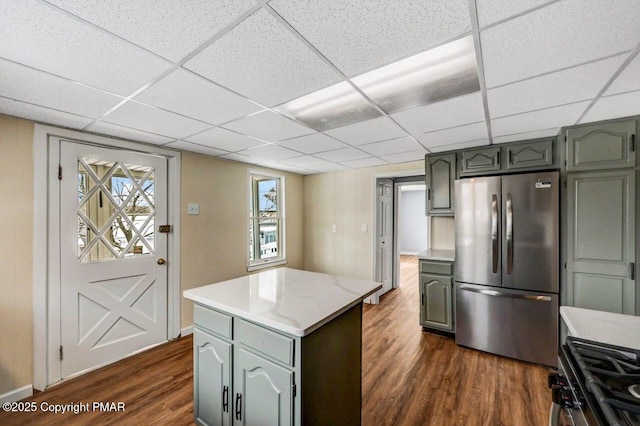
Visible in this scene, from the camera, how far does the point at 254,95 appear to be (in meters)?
1.76

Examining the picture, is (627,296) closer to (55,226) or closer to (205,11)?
(205,11)

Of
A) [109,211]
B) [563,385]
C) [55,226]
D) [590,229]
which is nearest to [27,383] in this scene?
[55,226]

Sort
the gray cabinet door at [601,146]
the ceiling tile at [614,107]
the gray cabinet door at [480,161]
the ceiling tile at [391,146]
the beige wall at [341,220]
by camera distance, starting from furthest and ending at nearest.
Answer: the beige wall at [341,220]
the gray cabinet door at [480,161]
the ceiling tile at [391,146]
the gray cabinet door at [601,146]
the ceiling tile at [614,107]

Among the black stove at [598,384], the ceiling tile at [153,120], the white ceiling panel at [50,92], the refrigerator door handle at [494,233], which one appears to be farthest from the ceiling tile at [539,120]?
the white ceiling panel at [50,92]

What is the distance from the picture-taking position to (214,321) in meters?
1.65

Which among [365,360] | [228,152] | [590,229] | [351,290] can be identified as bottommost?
[365,360]

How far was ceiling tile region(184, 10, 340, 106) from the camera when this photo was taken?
1172 millimetres

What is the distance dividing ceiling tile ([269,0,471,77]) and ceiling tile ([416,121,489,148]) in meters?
1.37

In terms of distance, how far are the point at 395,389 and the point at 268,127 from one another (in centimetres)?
249

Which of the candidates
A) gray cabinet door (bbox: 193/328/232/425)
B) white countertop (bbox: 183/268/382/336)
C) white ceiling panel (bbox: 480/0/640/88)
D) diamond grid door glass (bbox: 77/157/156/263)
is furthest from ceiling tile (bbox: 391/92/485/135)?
diamond grid door glass (bbox: 77/157/156/263)

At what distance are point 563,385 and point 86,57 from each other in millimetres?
2462

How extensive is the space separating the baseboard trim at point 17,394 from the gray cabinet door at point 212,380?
1518 mm

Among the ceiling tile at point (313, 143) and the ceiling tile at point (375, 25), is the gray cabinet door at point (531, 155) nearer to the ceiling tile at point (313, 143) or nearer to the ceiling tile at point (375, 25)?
the ceiling tile at point (313, 143)

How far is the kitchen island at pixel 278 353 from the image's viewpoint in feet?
4.27
